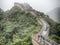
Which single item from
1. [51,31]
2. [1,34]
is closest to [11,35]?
[1,34]

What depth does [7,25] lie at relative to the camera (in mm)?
4785

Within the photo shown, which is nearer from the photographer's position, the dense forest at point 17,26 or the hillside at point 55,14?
the hillside at point 55,14

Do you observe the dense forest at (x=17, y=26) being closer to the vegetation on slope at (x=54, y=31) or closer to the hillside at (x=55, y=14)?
the vegetation on slope at (x=54, y=31)

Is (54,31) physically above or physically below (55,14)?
below

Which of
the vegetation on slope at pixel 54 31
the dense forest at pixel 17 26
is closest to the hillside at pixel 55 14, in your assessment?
the vegetation on slope at pixel 54 31

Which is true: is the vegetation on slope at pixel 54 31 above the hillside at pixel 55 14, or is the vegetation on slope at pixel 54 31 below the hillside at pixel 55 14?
below

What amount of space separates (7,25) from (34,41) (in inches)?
46.2

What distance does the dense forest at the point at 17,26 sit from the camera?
13.3 feet

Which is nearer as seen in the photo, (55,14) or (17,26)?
(55,14)

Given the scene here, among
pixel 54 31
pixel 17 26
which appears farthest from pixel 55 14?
pixel 17 26

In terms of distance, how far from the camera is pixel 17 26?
4500 millimetres

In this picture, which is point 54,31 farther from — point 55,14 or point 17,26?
point 17,26

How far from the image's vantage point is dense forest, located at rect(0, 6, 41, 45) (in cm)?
404

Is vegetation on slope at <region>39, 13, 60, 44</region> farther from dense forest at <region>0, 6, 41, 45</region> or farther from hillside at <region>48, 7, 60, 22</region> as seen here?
dense forest at <region>0, 6, 41, 45</region>
